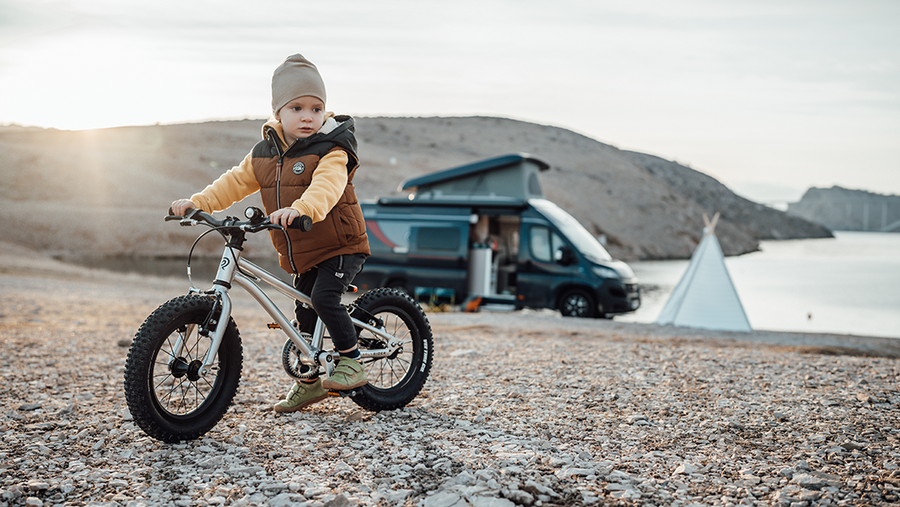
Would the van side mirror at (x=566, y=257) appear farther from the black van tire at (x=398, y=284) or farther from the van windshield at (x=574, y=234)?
the black van tire at (x=398, y=284)

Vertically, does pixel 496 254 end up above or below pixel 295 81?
below

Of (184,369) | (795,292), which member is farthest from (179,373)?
(795,292)

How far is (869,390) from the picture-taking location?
16.3ft

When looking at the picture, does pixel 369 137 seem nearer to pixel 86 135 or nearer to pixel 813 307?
pixel 86 135

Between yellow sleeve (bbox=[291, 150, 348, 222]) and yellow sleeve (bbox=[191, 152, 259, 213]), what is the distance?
1.78 ft

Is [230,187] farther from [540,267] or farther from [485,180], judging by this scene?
[485,180]

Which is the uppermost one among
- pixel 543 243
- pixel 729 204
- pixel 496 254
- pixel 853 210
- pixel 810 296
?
pixel 853 210

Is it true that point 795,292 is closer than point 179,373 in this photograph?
No

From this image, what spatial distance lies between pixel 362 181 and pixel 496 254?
3689 centimetres

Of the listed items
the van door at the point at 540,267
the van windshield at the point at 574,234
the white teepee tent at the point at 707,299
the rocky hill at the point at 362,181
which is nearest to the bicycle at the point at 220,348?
the van door at the point at 540,267

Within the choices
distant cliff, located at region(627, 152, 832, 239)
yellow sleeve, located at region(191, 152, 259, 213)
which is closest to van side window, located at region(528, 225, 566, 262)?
yellow sleeve, located at region(191, 152, 259, 213)

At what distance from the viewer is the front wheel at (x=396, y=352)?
4297mm

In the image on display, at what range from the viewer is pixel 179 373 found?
3518mm

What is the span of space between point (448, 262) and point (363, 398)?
415 inches
